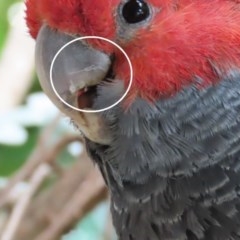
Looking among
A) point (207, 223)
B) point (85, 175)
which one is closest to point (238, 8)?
point (207, 223)

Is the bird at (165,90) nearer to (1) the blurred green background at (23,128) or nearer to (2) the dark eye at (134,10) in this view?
(2) the dark eye at (134,10)

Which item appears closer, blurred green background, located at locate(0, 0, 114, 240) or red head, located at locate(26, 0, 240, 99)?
red head, located at locate(26, 0, 240, 99)

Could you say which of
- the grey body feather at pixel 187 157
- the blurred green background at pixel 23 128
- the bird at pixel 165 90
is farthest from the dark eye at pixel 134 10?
the blurred green background at pixel 23 128

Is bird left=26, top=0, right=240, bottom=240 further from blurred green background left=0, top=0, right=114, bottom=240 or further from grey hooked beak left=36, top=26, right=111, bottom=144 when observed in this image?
blurred green background left=0, top=0, right=114, bottom=240

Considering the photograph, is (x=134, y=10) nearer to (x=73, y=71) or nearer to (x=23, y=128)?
(x=73, y=71)

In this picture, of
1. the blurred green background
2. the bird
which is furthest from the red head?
the blurred green background

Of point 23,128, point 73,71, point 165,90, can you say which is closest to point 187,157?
point 165,90
